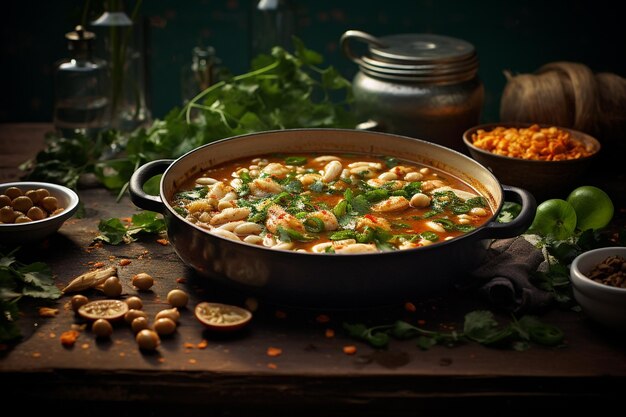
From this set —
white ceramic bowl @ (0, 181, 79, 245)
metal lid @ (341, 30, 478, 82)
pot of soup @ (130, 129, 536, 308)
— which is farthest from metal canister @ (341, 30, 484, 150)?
white ceramic bowl @ (0, 181, 79, 245)

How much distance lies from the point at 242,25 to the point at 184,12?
11.5 inches

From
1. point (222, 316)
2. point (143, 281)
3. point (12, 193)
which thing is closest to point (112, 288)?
point (143, 281)

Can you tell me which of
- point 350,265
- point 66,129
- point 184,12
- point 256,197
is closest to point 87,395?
point 350,265

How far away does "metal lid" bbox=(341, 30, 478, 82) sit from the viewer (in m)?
3.02

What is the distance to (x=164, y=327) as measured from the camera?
191cm

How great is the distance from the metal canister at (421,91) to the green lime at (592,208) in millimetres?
702

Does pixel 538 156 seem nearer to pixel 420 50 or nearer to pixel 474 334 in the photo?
pixel 420 50

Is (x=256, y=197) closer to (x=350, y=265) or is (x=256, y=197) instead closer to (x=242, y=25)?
(x=350, y=265)

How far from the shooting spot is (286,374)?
1.79 m

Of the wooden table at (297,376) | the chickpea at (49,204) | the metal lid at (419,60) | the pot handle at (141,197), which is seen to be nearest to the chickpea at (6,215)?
the chickpea at (49,204)

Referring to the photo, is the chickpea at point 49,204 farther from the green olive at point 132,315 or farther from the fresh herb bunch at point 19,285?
the green olive at point 132,315

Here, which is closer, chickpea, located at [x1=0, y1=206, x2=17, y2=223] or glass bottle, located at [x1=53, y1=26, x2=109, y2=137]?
chickpea, located at [x1=0, y1=206, x2=17, y2=223]

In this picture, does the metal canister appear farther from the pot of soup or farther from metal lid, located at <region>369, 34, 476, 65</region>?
the pot of soup

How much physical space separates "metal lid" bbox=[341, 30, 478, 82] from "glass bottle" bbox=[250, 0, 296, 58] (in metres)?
0.32
